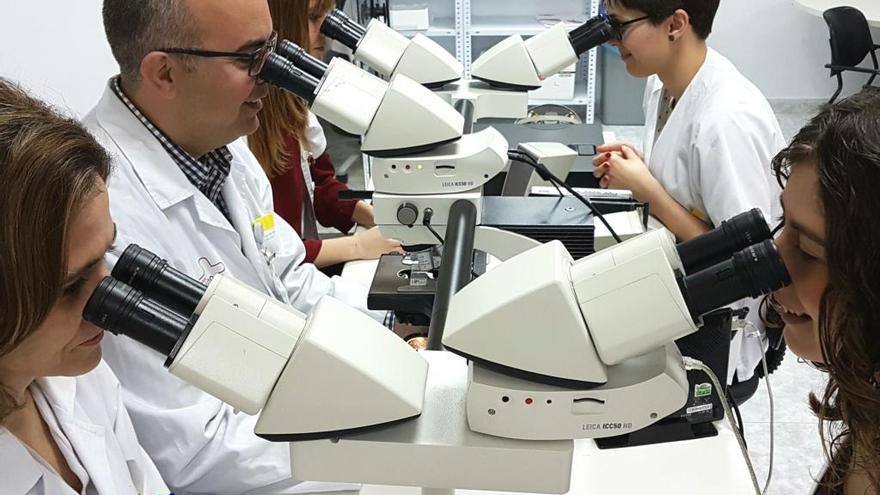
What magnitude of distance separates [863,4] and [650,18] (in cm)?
346

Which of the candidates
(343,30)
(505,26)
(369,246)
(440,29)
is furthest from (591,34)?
(505,26)

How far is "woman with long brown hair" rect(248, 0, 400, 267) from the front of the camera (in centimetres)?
181

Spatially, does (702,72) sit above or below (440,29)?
above

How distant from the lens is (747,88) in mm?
1773

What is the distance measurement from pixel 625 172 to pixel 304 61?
877mm

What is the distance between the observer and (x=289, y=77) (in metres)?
1.23

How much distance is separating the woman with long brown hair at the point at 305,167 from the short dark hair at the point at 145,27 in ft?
1.81

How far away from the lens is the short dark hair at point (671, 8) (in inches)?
69.8

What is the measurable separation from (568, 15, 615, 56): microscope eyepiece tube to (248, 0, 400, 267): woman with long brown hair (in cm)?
57

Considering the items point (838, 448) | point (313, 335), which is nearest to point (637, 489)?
point (838, 448)

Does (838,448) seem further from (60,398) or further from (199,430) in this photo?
(60,398)

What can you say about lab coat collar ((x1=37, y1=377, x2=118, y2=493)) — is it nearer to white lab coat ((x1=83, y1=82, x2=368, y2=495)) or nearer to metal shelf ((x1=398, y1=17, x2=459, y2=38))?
white lab coat ((x1=83, y1=82, x2=368, y2=495))

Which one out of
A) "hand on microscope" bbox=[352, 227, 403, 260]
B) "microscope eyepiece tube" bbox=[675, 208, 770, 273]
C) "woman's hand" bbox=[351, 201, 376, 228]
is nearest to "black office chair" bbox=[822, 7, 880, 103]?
"woman's hand" bbox=[351, 201, 376, 228]

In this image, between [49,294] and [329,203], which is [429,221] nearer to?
[49,294]
